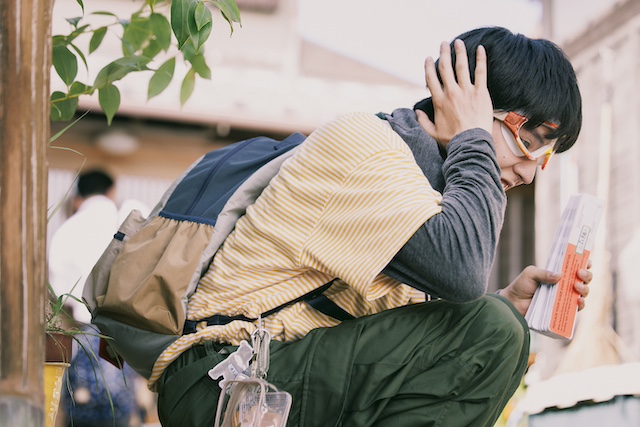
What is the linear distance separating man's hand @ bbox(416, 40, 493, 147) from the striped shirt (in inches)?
6.7

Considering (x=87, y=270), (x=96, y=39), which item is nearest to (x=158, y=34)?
(x=96, y=39)

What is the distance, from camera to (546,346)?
19.4ft

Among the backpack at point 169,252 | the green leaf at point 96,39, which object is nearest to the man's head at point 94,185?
the green leaf at point 96,39

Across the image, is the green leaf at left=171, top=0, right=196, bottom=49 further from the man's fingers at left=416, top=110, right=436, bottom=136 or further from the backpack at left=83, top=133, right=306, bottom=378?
the man's fingers at left=416, top=110, right=436, bottom=136

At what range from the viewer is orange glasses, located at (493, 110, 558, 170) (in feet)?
6.18

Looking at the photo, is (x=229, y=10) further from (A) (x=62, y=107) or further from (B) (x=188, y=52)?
(A) (x=62, y=107)

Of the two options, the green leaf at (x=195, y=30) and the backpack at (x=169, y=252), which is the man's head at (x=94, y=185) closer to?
the backpack at (x=169, y=252)

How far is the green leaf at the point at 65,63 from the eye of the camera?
203 centimetres

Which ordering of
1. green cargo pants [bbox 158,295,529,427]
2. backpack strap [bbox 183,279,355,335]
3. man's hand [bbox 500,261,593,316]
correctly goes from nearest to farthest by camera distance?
green cargo pants [bbox 158,295,529,427]
backpack strap [bbox 183,279,355,335]
man's hand [bbox 500,261,593,316]

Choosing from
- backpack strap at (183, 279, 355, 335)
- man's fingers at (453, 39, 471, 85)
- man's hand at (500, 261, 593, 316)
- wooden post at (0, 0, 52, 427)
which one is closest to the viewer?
wooden post at (0, 0, 52, 427)

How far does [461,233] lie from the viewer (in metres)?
1.58

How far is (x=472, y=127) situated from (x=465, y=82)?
13 cm

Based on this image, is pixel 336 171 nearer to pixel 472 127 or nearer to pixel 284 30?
pixel 472 127

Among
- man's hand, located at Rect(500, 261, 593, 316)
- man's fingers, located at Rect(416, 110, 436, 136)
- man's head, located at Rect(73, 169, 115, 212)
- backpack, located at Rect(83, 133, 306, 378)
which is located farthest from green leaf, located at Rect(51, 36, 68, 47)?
man's head, located at Rect(73, 169, 115, 212)
